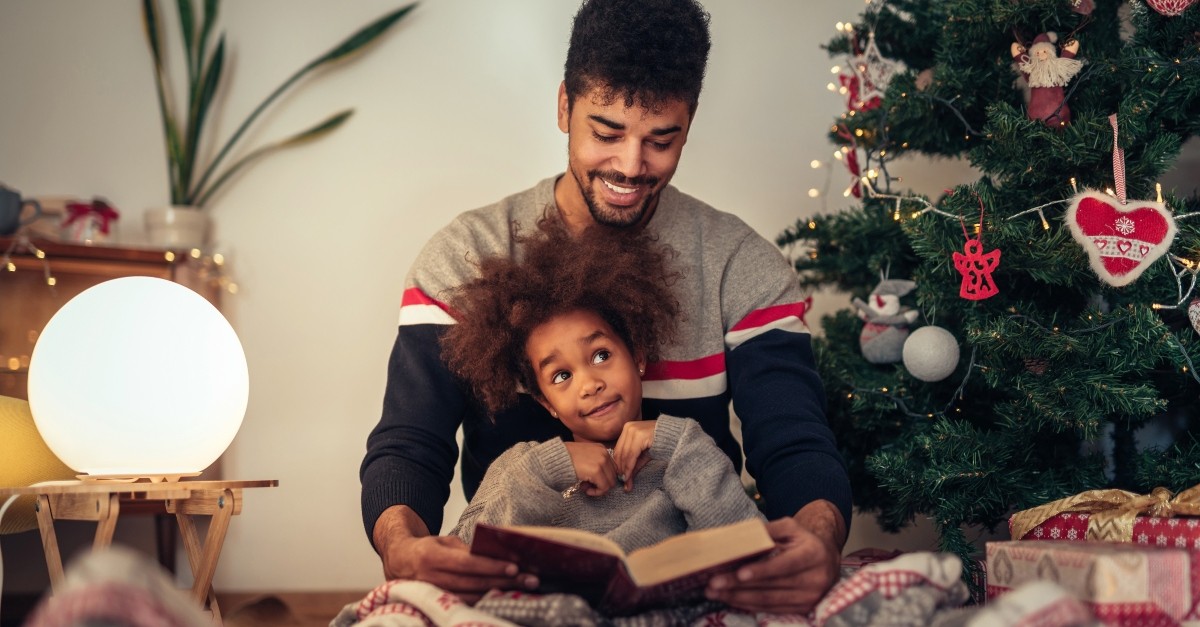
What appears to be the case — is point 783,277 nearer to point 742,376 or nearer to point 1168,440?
point 742,376

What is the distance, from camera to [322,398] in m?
2.76

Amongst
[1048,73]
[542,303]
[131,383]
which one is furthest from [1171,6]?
[131,383]

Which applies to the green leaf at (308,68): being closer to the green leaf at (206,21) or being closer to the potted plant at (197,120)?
the potted plant at (197,120)

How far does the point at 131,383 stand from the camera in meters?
1.53

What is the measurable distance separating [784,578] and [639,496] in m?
0.35

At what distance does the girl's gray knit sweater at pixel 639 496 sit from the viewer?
1.40m

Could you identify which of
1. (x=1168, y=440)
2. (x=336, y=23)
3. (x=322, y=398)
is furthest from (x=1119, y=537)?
(x=336, y=23)

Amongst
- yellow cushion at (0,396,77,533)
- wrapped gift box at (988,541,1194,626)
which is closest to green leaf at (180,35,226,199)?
yellow cushion at (0,396,77,533)

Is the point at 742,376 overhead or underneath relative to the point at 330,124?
underneath

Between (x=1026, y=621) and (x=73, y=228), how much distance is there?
2430mm

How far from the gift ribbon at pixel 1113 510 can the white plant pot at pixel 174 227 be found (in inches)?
82.3

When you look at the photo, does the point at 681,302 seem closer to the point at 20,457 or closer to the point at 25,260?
the point at 20,457

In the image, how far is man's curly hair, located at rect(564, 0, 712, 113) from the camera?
163 cm

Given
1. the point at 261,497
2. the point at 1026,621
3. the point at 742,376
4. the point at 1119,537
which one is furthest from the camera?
the point at 261,497
